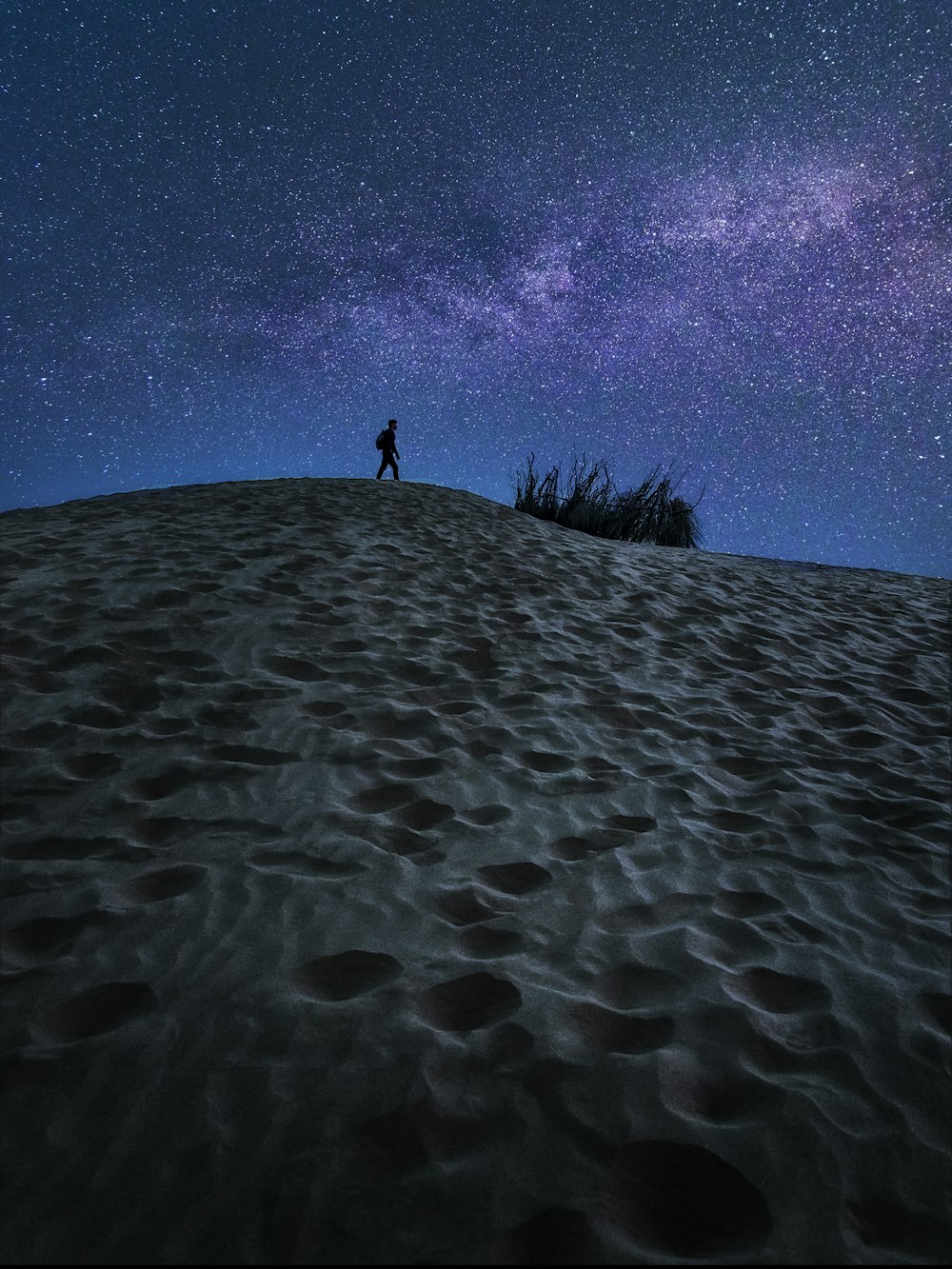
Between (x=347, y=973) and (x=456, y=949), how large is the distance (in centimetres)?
34

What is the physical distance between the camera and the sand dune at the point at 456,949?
56.9 inches

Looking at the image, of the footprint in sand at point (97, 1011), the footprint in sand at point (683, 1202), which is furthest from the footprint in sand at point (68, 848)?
the footprint in sand at point (683, 1202)

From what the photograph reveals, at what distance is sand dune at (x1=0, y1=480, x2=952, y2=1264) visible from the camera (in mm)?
1445

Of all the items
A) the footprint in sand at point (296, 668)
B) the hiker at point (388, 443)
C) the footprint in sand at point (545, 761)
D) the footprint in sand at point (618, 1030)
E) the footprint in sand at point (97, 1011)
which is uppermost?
the hiker at point (388, 443)

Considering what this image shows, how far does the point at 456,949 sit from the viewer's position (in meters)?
2.17

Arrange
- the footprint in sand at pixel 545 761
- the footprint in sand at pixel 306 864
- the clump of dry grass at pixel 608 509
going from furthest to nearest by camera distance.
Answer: the clump of dry grass at pixel 608 509
the footprint in sand at pixel 545 761
the footprint in sand at pixel 306 864

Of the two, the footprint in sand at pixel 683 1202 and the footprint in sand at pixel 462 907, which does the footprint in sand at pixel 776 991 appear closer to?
the footprint in sand at pixel 683 1202

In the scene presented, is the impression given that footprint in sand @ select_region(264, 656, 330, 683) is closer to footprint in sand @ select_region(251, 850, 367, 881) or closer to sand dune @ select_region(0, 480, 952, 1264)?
sand dune @ select_region(0, 480, 952, 1264)

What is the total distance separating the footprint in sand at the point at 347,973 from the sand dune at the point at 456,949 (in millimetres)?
10

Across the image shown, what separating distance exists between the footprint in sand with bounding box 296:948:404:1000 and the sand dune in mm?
10

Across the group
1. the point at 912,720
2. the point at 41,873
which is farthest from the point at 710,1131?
the point at 912,720

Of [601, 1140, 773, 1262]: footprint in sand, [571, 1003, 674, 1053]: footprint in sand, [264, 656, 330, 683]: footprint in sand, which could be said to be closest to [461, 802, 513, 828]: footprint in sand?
[571, 1003, 674, 1053]: footprint in sand

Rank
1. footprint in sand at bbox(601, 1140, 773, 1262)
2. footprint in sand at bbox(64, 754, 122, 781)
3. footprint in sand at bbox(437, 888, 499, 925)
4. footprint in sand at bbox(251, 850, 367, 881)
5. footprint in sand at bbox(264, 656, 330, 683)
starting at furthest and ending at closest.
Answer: footprint in sand at bbox(264, 656, 330, 683) → footprint in sand at bbox(64, 754, 122, 781) → footprint in sand at bbox(251, 850, 367, 881) → footprint in sand at bbox(437, 888, 499, 925) → footprint in sand at bbox(601, 1140, 773, 1262)

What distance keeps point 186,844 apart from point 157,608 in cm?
286
